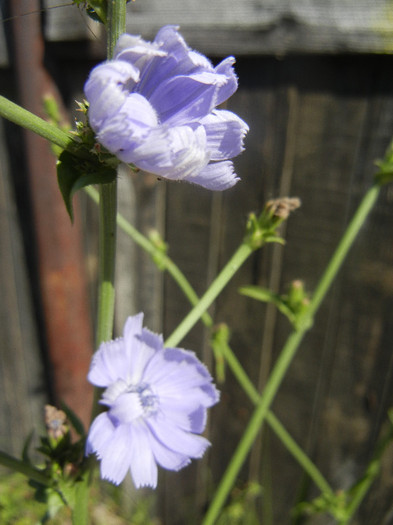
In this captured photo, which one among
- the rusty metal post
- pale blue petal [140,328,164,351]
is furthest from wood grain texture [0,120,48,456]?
pale blue petal [140,328,164,351]

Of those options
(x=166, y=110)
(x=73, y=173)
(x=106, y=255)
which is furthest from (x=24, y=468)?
(x=166, y=110)

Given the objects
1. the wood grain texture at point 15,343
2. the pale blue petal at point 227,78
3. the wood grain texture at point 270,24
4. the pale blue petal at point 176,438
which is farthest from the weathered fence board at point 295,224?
the pale blue petal at point 176,438

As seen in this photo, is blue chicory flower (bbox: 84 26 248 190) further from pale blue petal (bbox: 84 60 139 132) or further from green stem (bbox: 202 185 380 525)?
green stem (bbox: 202 185 380 525)

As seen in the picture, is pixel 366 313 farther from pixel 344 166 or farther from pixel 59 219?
pixel 59 219

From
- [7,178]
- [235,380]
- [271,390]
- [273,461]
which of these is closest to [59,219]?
[7,178]

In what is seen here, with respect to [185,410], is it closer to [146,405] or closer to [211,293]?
[146,405]

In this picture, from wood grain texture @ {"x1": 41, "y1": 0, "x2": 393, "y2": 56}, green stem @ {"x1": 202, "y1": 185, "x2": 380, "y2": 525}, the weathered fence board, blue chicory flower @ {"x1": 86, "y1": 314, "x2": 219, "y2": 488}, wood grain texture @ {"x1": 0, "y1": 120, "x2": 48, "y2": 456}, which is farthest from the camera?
wood grain texture @ {"x1": 0, "y1": 120, "x2": 48, "y2": 456}
